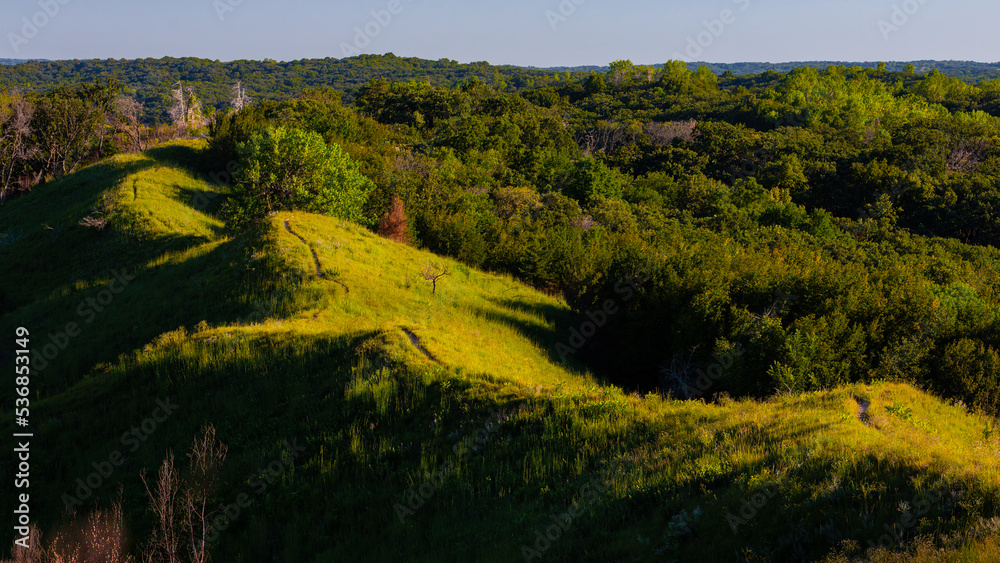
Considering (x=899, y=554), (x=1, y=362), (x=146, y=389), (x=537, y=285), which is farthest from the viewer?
(x=537, y=285)

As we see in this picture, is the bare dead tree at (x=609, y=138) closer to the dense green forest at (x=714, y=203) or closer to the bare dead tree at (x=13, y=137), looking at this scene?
the dense green forest at (x=714, y=203)

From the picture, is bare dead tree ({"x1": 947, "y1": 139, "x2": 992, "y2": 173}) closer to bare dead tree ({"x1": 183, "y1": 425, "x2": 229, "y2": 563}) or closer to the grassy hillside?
the grassy hillside

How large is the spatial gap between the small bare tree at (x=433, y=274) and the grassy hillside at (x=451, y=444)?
1.40m

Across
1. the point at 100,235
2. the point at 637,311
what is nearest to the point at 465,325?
→ the point at 637,311

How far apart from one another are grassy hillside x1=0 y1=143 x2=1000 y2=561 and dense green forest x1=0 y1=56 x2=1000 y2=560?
0.22 metres

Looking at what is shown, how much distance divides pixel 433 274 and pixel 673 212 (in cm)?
4054

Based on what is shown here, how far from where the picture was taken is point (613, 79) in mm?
155000

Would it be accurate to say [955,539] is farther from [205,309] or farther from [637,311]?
[205,309]

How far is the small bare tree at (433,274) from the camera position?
854 inches

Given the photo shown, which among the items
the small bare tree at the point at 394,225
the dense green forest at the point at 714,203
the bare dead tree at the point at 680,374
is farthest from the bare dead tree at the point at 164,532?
the small bare tree at the point at 394,225

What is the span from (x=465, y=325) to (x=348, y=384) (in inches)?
300

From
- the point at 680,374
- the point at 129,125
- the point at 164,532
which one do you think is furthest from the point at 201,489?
the point at 129,125

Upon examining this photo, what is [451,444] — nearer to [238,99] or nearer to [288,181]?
[288,181]

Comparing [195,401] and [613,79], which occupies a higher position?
[613,79]
